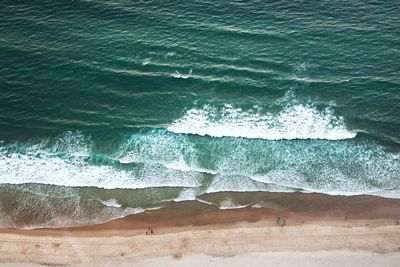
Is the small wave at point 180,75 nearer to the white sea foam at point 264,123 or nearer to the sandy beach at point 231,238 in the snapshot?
the white sea foam at point 264,123

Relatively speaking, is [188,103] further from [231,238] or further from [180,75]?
[231,238]

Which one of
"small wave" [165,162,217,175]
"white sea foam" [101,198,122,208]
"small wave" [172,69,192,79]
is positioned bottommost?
"white sea foam" [101,198,122,208]

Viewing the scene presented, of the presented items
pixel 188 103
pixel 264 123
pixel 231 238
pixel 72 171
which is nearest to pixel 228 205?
pixel 231 238

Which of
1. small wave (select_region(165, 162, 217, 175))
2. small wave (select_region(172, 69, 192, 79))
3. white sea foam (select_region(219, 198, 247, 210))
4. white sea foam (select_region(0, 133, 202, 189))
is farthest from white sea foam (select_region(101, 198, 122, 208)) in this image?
small wave (select_region(172, 69, 192, 79))

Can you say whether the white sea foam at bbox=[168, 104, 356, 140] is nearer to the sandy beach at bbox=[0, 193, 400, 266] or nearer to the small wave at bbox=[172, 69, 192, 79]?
the small wave at bbox=[172, 69, 192, 79]

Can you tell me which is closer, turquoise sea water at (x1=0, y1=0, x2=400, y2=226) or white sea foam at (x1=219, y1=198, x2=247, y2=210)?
white sea foam at (x1=219, y1=198, x2=247, y2=210)

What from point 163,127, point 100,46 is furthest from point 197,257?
point 100,46

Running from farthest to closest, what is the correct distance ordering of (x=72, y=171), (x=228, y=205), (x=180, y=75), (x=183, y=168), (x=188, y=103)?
1. (x=180, y=75)
2. (x=188, y=103)
3. (x=183, y=168)
4. (x=72, y=171)
5. (x=228, y=205)
